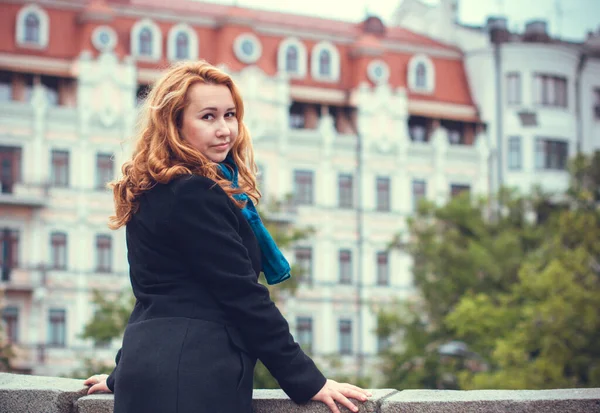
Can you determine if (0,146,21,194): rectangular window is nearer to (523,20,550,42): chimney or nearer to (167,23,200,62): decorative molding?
(167,23,200,62): decorative molding

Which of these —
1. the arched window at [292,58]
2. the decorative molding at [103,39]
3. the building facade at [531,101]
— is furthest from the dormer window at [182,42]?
the building facade at [531,101]

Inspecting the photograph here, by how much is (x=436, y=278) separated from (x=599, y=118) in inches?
571

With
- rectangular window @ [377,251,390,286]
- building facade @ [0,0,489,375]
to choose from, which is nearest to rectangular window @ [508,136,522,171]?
building facade @ [0,0,489,375]

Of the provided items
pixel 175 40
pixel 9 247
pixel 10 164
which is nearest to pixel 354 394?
pixel 9 247

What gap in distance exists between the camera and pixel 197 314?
3826 millimetres

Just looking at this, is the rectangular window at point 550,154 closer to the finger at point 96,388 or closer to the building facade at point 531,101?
the building facade at point 531,101

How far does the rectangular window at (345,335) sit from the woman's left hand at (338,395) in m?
35.5

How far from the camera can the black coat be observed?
3.73 meters

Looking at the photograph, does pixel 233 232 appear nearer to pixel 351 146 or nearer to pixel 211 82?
pixel 211 82

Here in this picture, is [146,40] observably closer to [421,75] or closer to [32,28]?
[32,28]

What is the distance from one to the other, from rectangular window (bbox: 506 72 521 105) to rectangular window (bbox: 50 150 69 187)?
56.7 feet

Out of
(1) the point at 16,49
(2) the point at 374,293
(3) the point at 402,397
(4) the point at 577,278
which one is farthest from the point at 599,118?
(3) the point at 402,397

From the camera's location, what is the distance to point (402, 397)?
4.20m

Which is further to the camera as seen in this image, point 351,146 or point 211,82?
A: point 351,146
